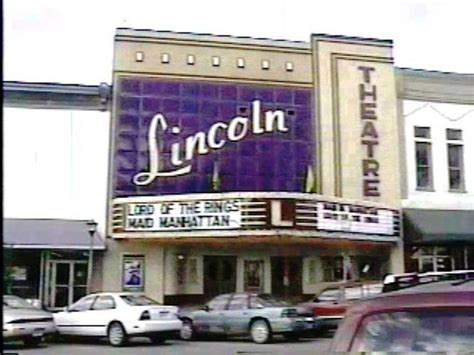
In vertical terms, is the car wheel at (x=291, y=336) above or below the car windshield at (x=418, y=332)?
below

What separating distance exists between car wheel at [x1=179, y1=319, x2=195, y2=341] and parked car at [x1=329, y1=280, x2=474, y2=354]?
17.6 metres

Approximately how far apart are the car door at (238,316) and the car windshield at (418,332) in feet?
54.8

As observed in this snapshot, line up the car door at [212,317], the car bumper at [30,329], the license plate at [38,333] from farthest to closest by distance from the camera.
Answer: the car door at [212,317] < the license plate at [38,333] < the car bumper at [30,329]

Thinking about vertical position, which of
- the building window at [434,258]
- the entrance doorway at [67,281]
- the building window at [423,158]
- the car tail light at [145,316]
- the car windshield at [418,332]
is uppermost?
the building window at [423,158]

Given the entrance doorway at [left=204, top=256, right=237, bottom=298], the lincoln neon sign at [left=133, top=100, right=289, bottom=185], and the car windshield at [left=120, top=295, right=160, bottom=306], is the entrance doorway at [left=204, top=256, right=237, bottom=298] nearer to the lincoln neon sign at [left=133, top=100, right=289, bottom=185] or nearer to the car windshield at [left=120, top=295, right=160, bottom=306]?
the lincoln neon sign at [left=133, top=100, right=289, bottom=185]

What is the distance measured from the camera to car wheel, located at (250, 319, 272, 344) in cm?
1823

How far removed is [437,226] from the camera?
25.3 m

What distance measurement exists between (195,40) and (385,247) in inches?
341

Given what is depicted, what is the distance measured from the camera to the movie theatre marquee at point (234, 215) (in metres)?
22.1

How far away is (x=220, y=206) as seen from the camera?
→ 73.7ft

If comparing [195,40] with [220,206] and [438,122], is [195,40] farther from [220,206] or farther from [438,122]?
[438,122]

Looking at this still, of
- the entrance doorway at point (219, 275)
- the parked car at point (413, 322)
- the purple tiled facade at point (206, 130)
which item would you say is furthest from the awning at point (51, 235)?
the parked car at point (413, 322)

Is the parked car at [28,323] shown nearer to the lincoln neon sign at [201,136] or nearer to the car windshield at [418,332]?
the lincoln neon sign at [201,136]

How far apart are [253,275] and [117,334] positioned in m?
7.63
